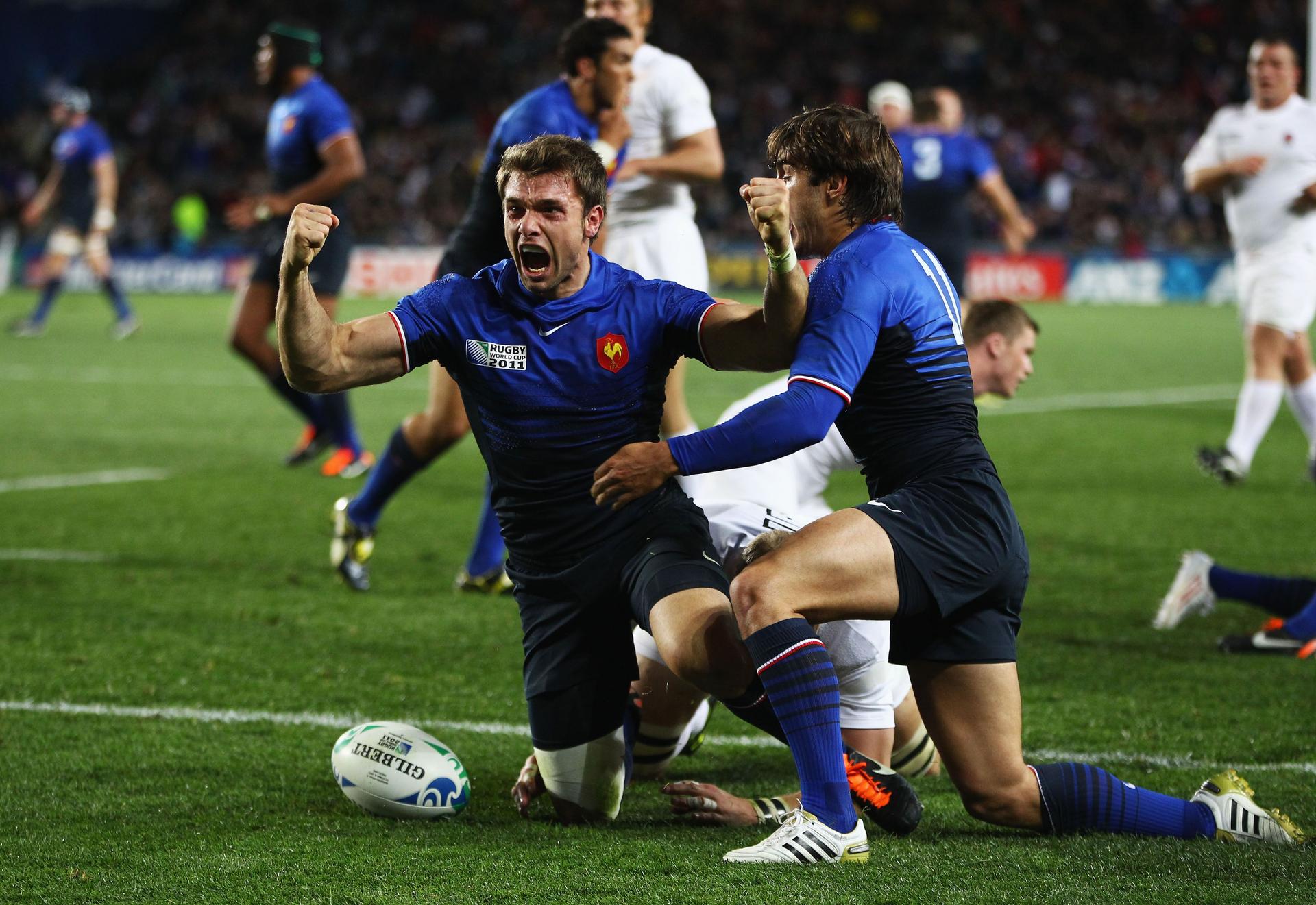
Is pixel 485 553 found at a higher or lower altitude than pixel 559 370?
lower

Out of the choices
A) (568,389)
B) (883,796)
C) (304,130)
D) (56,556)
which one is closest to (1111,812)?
(883,796)

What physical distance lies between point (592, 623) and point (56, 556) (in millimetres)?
4165

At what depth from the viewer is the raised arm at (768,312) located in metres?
3.40

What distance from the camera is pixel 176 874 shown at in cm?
327

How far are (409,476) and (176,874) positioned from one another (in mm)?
3287

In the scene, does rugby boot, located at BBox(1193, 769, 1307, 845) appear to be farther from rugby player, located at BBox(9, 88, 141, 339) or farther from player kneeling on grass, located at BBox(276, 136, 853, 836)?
rugby player, located at BBox(9, 88, 141, 339)

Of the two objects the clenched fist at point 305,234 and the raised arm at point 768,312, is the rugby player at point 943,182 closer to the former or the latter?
the raised arm at point 768,312

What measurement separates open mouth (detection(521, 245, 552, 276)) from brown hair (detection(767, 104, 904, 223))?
0.56 meters

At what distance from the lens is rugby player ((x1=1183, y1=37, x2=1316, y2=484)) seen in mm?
8891

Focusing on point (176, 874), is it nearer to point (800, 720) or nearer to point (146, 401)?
point (800, 720)

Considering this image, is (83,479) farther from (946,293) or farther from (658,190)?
(946,293)

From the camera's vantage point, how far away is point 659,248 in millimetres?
6676

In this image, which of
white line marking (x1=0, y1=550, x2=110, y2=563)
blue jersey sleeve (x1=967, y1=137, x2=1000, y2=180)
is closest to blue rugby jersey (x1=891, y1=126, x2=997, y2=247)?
blue jersey sleeve (x1=967, y1=137, x2=1000, y2=180)

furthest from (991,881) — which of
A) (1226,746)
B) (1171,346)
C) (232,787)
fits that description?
(1171,346)
